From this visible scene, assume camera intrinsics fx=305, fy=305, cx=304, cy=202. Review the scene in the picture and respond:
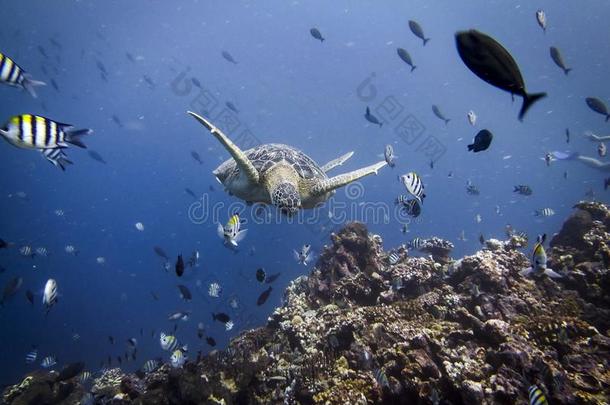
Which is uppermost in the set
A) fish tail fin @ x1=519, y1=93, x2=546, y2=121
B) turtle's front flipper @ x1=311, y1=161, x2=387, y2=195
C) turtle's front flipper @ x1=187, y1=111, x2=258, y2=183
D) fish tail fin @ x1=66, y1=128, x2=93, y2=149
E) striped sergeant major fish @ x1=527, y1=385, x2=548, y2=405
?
turtle's front flipper @ x1=311, y1=161, x2=387, y2=195

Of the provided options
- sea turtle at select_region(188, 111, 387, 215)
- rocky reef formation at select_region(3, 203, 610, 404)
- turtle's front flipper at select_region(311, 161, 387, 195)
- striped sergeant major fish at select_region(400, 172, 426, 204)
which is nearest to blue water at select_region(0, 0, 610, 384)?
sea turtle at select_region(188, 111, 387, 215)

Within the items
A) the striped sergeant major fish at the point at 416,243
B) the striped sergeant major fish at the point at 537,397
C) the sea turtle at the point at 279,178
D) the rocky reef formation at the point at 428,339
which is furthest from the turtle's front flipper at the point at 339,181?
the striped sergeant major fish at the point at 537,397

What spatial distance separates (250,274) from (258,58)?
52.7 metres

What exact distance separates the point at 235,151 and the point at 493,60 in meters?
4.96

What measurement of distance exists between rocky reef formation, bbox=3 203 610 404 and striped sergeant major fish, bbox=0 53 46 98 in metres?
4.91

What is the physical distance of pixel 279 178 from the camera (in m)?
6.78

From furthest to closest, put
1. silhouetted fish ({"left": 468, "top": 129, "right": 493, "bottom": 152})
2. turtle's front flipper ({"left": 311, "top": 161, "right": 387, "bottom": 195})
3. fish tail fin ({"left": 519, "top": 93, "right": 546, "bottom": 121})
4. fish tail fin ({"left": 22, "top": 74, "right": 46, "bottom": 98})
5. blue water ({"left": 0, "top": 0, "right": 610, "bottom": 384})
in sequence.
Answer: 1. blue water ({"left": 0, "top": 0, "right": 610, "bottom": 384})
2. turtle's front flipper ({"left": 311, "top": 161, "right": 387, "bottom": 195})
3. silhouetted fish ({"left": 468, "top": 129, "right": 493, "bottom": 152})
4. fish tail fin ({"left": 22, "top": 74, "right": 46, "bottom": 98})
5. fish tail fin ({"left": 519, "top": 93, "right": 546, "bottom": 121})

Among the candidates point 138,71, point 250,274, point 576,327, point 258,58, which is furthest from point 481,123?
point 576,327

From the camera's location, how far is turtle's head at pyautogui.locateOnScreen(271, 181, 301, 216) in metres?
5.85

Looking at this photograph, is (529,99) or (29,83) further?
(29,83)

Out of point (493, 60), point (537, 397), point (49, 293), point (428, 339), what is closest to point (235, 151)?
point (49, 293)

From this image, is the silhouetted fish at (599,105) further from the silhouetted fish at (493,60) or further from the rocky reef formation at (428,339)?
the silhouetted fish at (493,60)

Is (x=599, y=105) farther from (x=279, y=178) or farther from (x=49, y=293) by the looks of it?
(x=49, y=293)

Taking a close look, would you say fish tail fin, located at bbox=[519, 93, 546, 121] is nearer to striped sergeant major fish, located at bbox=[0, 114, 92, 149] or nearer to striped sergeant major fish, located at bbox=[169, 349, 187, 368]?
striped sergeant major fish, located at bbox=[0, 114, 92, 149]
